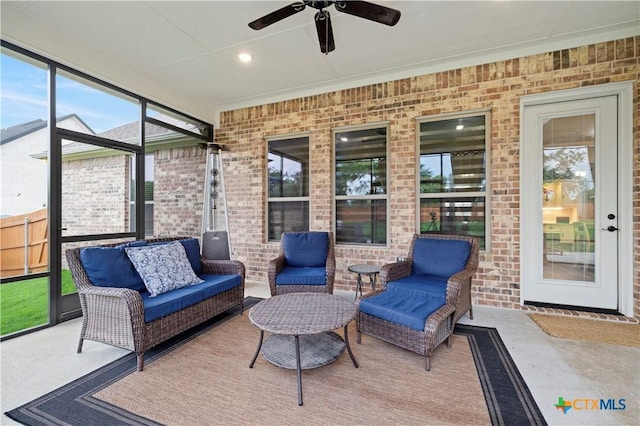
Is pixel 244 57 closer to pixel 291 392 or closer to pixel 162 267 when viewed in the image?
pixel 162 267

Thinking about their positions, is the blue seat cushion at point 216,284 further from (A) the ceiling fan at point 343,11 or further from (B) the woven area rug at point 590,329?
(B) the woven area rug at point 590,329

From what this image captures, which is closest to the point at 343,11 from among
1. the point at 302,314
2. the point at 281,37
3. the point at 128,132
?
the point at 281,37

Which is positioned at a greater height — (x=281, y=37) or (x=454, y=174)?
(x=281, y=37)

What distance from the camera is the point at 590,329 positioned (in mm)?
Result: 2760

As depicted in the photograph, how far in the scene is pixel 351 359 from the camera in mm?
2195

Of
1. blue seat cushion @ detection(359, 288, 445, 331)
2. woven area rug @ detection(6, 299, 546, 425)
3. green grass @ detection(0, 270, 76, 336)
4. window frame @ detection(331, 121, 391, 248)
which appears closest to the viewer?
woven area rug @ detection(6, 299, 546, 425)

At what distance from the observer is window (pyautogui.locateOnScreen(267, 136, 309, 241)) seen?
4.60 metres

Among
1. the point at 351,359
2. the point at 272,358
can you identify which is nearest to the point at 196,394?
the point at 272,358

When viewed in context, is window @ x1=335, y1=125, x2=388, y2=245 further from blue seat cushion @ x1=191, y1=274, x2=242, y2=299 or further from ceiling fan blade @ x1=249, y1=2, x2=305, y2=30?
ceiling fan blade @ x1=249, y1=2, x2=305, y2=30

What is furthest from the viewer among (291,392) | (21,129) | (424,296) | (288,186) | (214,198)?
(214,198)

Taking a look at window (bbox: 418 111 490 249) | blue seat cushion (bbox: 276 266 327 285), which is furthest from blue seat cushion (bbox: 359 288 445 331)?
window (bbox: 418 111 490 249)

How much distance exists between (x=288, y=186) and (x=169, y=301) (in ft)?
9.04

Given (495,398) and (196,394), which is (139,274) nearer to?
(196,394)

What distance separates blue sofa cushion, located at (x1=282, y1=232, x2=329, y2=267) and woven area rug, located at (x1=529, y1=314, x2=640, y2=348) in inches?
97.7
